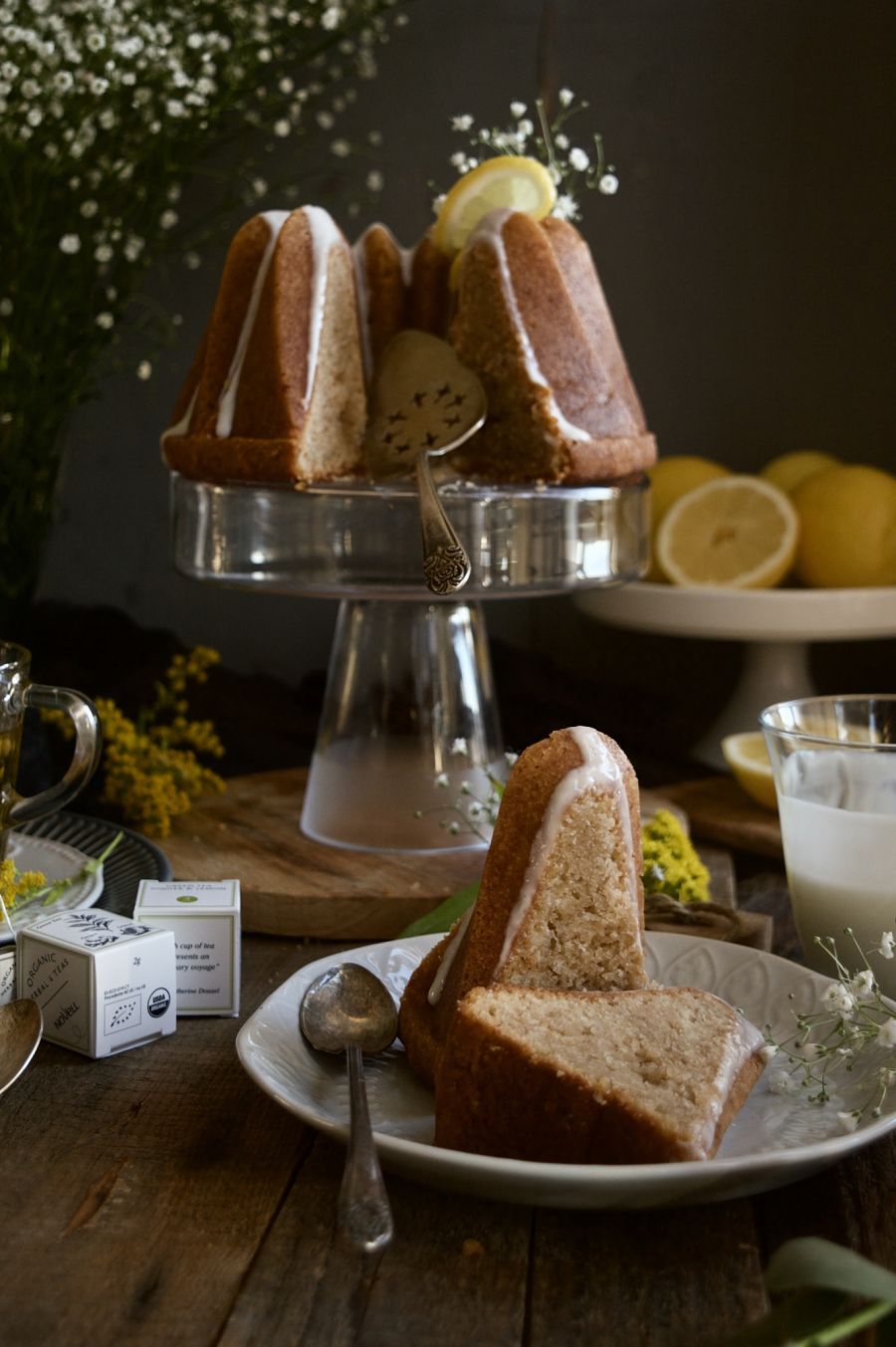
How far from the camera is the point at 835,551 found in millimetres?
1519

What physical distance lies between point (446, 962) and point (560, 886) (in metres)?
0.09

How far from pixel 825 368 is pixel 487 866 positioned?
3.81 ft

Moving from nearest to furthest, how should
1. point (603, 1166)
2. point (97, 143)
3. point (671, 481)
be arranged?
point (603, 1166) < point (97, 143) < point (671, 481)

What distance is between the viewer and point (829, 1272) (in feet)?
1.58

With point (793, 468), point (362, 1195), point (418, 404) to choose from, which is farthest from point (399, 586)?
point (793, 468)

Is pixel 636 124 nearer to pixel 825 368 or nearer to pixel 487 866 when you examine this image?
pixel 825 368

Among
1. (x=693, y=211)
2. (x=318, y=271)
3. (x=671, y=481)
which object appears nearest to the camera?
(x=318, y=271)

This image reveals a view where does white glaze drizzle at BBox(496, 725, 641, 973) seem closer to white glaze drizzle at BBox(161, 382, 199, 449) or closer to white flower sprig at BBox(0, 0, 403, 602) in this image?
white glaze drizzle at BBox(161, 382, 199, 449)

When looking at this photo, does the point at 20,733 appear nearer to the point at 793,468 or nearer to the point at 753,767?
the point at 753,767

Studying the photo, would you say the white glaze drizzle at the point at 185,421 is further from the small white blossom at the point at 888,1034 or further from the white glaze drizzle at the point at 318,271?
the small white blossom at the point at 888,1034

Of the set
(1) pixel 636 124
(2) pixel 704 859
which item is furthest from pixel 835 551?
(1) pixel 636 124

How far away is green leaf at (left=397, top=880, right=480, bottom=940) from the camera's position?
3.25 ft

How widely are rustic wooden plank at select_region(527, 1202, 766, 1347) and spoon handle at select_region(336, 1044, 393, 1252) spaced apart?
8 centimetres

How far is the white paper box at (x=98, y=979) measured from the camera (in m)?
0.80
